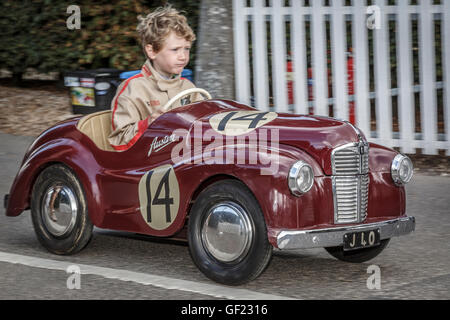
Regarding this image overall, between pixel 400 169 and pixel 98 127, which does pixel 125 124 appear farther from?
pixel 400 169

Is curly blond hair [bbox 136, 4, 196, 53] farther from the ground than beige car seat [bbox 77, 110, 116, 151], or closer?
farther from the ground

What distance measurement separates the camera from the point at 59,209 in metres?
5.93

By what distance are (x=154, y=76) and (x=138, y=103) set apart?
0.23 metres

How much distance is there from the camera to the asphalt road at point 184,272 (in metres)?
4.95

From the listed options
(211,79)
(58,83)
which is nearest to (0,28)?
(58,83)

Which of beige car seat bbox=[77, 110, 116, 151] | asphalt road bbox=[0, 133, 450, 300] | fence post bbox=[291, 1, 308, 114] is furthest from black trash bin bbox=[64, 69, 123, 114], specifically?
fence post bbox=[291, 1, 308, 114]

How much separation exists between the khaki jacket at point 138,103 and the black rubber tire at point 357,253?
1.38 m

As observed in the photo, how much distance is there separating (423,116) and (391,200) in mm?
4095

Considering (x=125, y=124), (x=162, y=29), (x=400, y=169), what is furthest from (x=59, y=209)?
(x=400, y=169)

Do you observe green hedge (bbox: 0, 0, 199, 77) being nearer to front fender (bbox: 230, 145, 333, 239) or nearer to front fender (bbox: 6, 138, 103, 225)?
front fender (bbox: 6, 138, 103, 225)

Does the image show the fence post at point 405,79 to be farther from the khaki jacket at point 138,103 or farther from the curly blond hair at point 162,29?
the curly blond hair at point 162,29

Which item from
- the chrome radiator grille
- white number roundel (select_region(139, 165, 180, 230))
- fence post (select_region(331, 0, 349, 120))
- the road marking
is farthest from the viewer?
fence post (select_region(331, 0, 349, 120))

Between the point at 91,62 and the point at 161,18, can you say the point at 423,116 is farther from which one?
the point at 91,62

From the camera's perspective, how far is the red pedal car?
4867 mm
